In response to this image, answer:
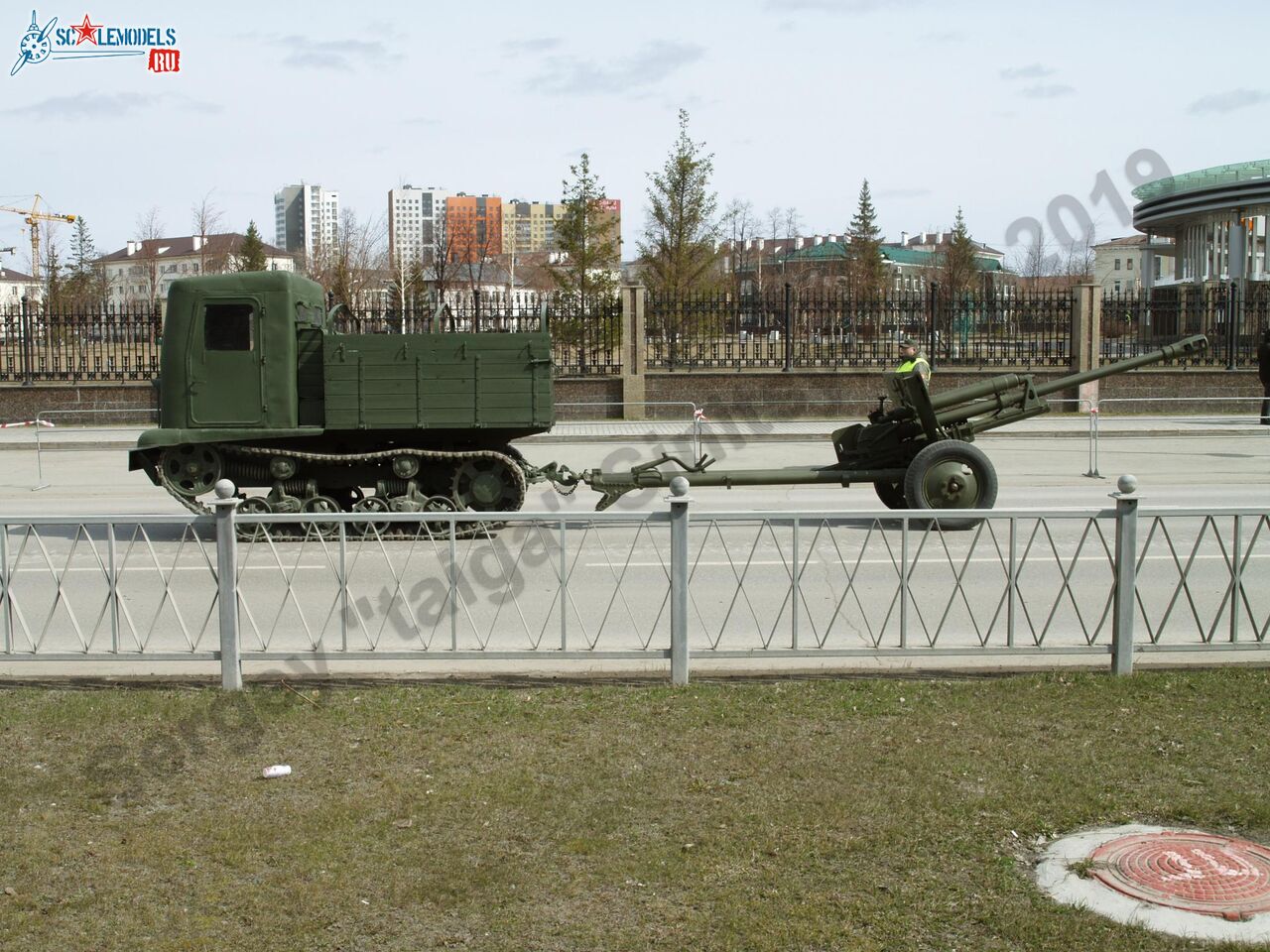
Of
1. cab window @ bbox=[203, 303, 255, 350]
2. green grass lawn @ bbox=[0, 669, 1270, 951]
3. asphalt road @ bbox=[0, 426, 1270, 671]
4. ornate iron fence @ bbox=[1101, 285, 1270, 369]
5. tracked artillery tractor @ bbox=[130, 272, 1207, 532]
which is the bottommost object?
green grass lawn @ bbox=[0, 669, 1270, 951]

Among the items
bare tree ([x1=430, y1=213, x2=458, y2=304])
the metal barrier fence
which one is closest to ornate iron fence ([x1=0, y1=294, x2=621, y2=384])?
bare tree ([x1=430, y1=213, x2=458, y2=304])

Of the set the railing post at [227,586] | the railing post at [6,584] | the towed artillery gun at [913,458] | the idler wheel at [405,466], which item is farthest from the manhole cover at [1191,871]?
the idler wheel at [405,466]

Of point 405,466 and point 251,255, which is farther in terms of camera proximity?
point 251,255

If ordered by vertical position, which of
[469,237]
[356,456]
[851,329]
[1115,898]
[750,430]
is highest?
[469,237]

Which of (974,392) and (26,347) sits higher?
(26,347)

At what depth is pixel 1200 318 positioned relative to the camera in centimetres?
3030

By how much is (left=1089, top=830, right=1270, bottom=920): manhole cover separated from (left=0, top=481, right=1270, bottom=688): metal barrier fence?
2.26m

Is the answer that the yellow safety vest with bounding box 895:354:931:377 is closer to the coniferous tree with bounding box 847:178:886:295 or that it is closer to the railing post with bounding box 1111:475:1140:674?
the railing post with bounding box 1111:475:1140:674

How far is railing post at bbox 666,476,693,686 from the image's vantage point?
23.6 feet

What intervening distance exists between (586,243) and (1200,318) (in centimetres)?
1521

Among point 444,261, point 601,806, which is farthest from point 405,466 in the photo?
point 444,261

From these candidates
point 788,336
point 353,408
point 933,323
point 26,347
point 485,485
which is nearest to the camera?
point 353,408

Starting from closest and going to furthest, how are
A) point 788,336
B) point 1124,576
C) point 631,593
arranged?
point 1124,576 < point 631,593 < point 788,336

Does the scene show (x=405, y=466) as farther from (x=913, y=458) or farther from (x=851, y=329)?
(x=851, y=329)
